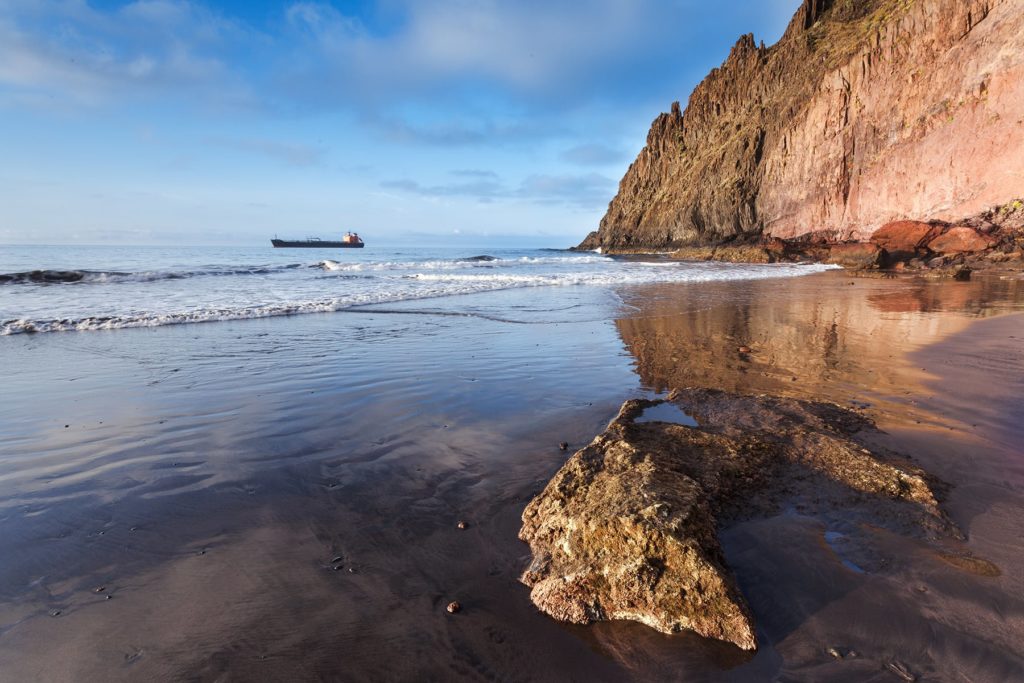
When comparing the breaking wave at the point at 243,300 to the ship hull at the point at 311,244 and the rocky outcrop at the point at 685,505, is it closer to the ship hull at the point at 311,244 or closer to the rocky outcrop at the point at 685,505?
the rocky outcrop at the point at 685,505

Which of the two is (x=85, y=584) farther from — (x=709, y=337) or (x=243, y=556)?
(x=709, y=337)

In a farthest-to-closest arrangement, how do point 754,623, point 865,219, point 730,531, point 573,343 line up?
point 865,219, point 573,343, point 730,531, point 754,623

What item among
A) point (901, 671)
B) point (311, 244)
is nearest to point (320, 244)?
point (311, 244)

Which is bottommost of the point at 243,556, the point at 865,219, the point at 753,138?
the point at 243,556

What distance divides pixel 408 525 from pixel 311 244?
97.7 meters

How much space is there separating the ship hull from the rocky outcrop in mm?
94276

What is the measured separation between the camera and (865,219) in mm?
34156

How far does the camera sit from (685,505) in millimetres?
2406

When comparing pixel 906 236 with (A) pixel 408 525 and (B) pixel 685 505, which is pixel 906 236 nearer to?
(B) pixel 685 505

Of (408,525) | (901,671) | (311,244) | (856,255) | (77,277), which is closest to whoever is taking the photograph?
(901,671)

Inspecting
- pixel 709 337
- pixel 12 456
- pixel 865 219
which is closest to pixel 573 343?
pixel 709 337

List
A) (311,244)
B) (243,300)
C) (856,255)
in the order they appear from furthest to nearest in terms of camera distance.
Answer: (311,244)
(856,255)
(243,300)

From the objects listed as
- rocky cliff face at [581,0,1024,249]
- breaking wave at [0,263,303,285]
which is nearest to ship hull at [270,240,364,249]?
rocky cliff face at [581,0,1024,249]

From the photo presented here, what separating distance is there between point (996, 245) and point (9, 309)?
131ft
